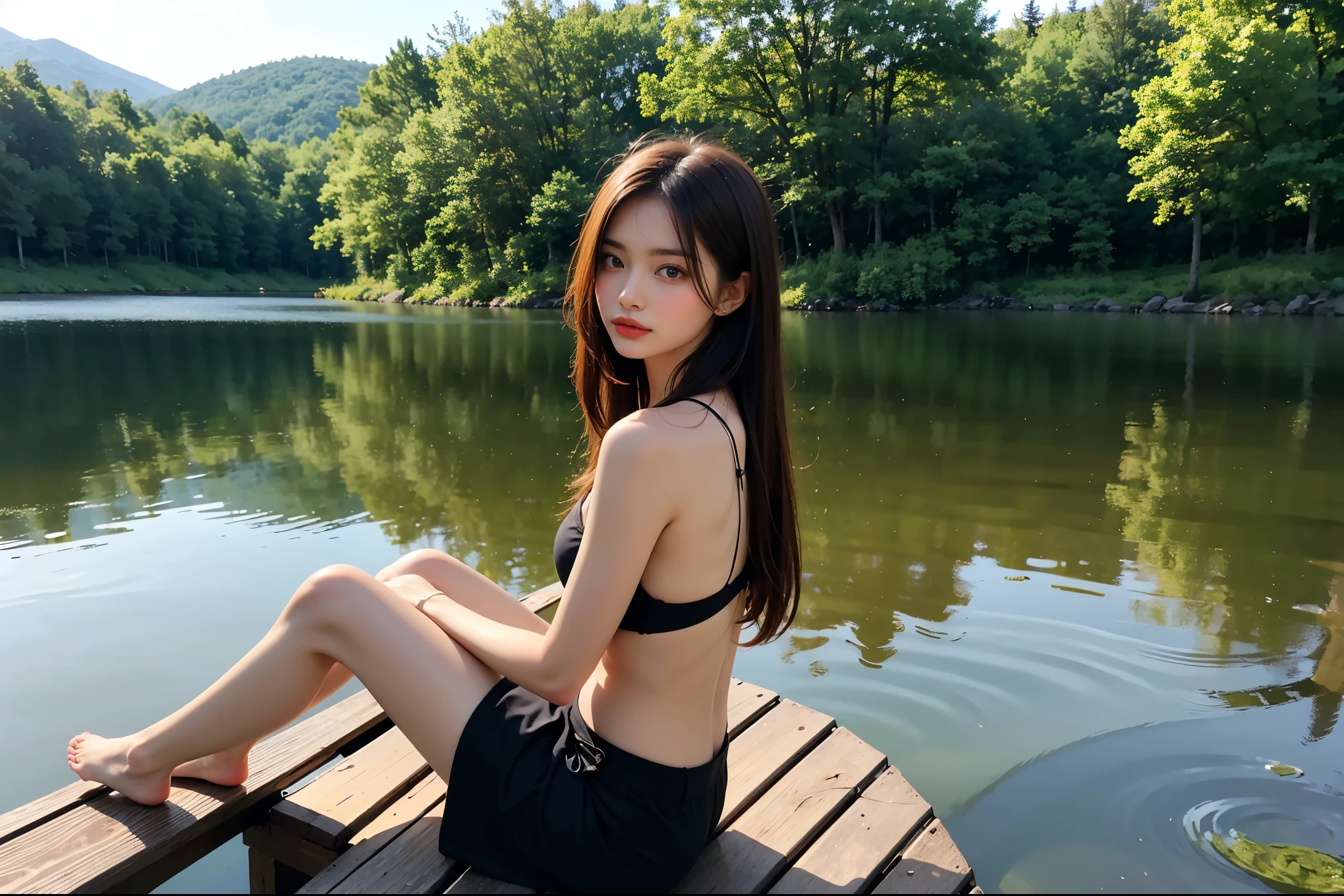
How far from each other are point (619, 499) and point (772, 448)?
0.38m

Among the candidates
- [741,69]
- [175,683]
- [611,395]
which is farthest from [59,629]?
[741,69]

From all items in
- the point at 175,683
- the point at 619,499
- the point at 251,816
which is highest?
the point at 619,499

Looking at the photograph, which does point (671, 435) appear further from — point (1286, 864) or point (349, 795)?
point (1286, 864)

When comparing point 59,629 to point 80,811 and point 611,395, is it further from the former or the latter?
point 611,395

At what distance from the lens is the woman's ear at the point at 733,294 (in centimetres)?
163

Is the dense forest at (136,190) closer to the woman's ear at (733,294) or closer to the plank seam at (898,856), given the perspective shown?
the woman's ear at (733,294)

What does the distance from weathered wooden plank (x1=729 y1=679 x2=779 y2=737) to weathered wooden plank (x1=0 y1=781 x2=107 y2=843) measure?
145 cm

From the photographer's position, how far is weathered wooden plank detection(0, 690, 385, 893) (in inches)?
63.0

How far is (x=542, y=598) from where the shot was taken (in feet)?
10.0

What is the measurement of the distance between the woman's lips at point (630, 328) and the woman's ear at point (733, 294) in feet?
0.46

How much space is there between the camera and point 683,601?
4.91 feet

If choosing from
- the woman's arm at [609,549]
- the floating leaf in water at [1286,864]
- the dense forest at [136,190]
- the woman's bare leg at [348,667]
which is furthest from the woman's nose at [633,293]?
the dense forest at [136,190]

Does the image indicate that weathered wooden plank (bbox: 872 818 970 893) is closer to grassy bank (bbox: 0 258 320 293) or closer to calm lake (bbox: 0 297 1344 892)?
calm lake (bbox: 0 297 1344 892)

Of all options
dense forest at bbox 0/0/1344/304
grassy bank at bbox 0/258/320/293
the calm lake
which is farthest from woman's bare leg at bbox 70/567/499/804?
grassy bank at bbox 0/258/320/293
